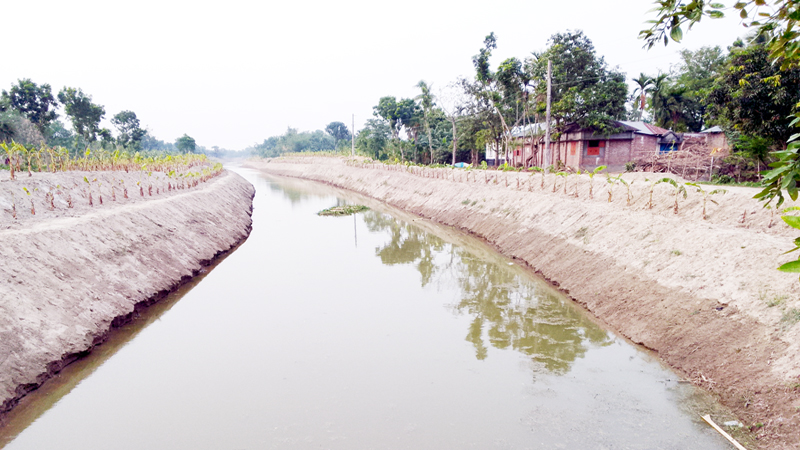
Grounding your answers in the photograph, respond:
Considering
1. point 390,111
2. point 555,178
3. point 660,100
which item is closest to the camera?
point 555,178

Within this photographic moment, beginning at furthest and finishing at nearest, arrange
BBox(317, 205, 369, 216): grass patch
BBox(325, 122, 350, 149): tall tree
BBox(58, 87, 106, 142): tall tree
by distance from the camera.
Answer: BBox(325, 122, 350, 149): tall tree
BBox(58, 87, 106, 142): tall tree
BBox(317, 205, 369, 216): grass patch

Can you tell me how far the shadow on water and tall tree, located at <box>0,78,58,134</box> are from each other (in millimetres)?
37055

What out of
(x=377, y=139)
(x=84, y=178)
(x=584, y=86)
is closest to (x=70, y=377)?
(x=84, y=178)

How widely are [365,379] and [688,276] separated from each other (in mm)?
7354

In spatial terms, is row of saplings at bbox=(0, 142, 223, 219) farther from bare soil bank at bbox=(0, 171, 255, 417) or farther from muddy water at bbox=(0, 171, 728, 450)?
muddy water at bbox=(0, 171, 728, 450)

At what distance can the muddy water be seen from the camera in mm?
6277

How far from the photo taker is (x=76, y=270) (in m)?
9.83

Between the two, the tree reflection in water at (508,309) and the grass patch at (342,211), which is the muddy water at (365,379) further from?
the grass patch at (342,211)

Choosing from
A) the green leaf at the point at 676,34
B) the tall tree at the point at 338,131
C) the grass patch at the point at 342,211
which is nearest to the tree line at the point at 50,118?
the grass patch at the point at 342,211

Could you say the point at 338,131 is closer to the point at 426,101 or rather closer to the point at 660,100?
the point at 426,101

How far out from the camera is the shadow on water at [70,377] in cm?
649

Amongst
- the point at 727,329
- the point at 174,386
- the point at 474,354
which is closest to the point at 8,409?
the point at 174,386

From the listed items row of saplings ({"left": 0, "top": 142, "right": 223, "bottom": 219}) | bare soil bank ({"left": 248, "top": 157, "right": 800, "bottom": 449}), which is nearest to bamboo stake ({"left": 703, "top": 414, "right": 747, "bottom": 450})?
bare soil bank ({"left": 248, "top": 157, "right": 800, "bottom": 449})

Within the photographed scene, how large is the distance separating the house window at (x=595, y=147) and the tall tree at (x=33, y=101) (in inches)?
1812
